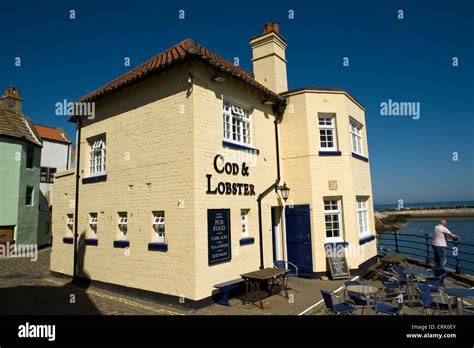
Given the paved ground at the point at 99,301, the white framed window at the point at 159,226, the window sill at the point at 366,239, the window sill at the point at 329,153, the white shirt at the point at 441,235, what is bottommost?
the paved ground at the point at 99,301

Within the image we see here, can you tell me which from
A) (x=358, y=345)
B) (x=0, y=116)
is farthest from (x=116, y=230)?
(x=0, y=116)

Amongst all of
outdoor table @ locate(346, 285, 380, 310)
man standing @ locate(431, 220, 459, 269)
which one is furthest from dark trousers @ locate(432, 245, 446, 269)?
outdoor table @ locate(346, 285, 380, 310)

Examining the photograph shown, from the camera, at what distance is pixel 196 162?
837 centimetres

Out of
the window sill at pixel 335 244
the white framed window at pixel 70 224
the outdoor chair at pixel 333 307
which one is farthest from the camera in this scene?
the white framed window at pixel 70 224

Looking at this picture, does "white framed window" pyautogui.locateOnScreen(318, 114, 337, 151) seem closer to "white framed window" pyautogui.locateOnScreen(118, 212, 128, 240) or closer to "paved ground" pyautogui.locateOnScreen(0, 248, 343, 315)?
"paved ground" pyautogui.locateOnScreen(0, 248, 343, 315)

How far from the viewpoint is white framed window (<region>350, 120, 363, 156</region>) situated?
13630mm

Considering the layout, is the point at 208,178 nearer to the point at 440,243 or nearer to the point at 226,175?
the point at 226,175

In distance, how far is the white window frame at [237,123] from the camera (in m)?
10.0

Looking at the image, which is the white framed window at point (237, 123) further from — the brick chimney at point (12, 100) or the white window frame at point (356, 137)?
the brick chimney at point (12, 100)

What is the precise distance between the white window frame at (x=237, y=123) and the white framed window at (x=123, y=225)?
179 inches

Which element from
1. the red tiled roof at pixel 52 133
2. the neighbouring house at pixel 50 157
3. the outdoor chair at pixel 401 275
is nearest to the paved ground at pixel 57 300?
the outdoor chair at pixel 401 275

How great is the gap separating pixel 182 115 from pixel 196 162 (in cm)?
156

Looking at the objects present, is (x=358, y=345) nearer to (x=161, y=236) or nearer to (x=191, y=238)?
(x=191, y=238)

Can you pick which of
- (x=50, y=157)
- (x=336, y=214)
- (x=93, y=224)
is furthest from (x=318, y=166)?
(x=50, y=157)
